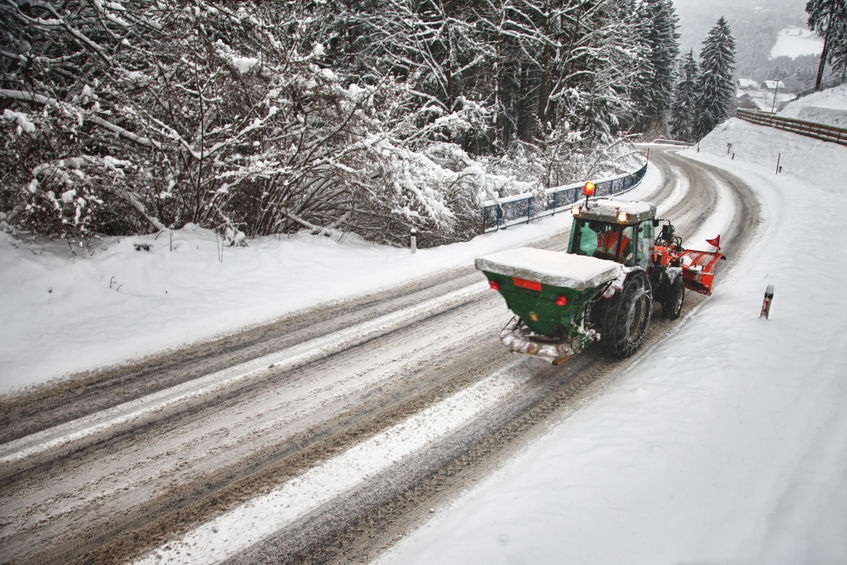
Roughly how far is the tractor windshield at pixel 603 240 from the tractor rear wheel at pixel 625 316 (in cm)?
37

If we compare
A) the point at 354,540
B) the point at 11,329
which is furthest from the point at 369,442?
the point at 11,329

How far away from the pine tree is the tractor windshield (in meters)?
65.1

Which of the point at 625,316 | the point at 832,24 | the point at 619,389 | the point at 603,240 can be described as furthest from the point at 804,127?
the point at 619,389

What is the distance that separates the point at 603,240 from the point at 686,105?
233 ft

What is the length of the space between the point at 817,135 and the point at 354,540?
37446 millimetres

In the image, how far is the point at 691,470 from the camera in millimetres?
4383

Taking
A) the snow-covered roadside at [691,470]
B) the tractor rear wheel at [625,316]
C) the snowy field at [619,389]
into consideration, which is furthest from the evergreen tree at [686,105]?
the tractor rear wheel at [625,316]

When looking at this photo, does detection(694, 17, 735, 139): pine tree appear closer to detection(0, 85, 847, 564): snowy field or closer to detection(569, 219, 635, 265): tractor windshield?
detection(0, 85, 847, 564): snowy field

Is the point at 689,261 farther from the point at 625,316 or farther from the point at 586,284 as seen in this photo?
the point at 586,284

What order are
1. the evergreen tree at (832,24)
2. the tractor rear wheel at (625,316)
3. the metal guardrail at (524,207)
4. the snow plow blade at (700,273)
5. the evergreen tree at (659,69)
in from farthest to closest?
the evergreen tree at (659,69) → the evergreen tree at (832,24) → the metal guardrail at (524,207) → the snow plow blade at (700,273) → the tractor rear wheel at (625,316)

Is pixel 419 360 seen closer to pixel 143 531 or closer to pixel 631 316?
pixel 631 316

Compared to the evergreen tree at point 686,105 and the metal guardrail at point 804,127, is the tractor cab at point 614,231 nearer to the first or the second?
the metal guardrail at point 804,127

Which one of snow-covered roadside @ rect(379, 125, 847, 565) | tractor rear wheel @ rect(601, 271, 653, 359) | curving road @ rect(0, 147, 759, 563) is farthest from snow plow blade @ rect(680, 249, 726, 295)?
tractor rear wheel @ rect(601, 271, 653, 359)

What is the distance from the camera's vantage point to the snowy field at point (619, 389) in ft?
12.1
